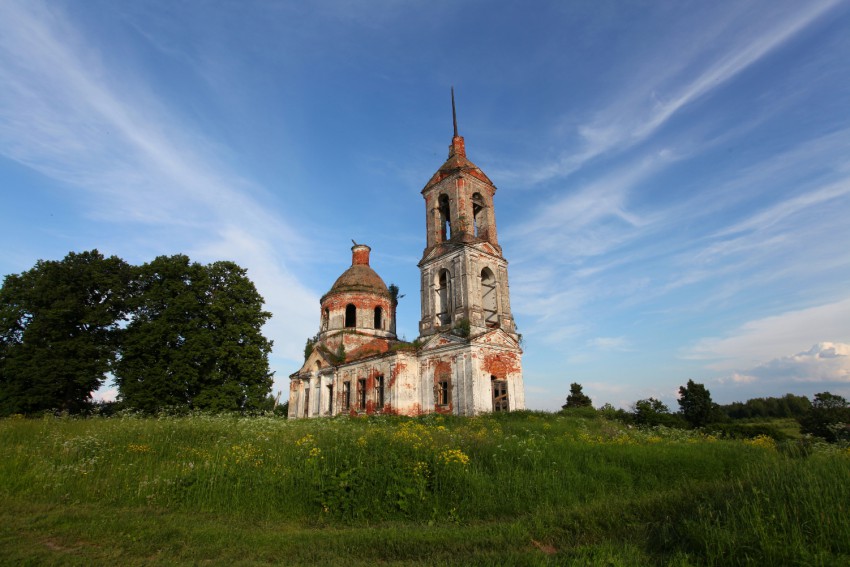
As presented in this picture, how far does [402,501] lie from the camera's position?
6.84 m

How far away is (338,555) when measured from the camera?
516 cm

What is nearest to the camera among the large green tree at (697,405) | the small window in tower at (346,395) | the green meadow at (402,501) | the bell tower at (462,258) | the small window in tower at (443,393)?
the green meadow at (402,501)

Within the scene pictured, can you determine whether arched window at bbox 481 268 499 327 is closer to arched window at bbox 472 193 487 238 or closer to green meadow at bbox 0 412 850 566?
arched window at bbox 472 193 487 238

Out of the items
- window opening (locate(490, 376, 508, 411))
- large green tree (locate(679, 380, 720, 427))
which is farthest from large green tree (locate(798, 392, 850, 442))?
window opening (locate(490, 376, 508, 411))

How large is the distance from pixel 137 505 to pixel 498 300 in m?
19.9

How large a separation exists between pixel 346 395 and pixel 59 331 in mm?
16501

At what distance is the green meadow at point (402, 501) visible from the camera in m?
4.84

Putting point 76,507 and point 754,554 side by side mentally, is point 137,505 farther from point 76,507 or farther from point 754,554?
point 754,554

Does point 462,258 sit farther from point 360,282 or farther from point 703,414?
point 703,414

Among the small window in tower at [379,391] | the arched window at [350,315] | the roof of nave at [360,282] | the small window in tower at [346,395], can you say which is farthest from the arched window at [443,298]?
the arched window at [350,315]

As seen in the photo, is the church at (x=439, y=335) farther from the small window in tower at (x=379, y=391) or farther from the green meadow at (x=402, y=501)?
the green meadow at (x=402, y=501)

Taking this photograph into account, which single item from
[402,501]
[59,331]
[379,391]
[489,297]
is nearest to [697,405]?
[489,297]

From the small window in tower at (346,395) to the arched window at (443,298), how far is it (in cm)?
797

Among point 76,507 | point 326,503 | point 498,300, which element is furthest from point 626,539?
point 498,300
